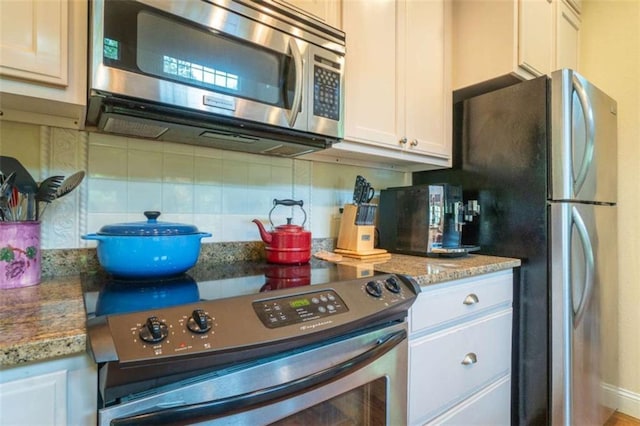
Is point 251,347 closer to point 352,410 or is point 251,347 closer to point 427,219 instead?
point 352,410

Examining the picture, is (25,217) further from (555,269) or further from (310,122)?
(555,269)

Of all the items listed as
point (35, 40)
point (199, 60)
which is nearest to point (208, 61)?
point (199, 60)

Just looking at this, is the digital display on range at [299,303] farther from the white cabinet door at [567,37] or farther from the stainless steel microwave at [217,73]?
the white cabinet door at [567,37]

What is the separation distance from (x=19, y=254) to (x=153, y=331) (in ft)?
1.88

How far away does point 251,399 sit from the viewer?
675 mm

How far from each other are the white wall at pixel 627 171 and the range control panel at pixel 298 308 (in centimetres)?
204

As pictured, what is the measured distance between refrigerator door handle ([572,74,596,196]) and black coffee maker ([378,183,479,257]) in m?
0.42

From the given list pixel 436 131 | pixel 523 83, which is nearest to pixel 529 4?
pixel 523 83

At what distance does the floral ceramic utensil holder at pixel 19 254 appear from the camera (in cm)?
84

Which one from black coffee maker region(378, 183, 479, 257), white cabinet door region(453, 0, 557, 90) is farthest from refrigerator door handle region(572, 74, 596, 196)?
black coffee maker region(378, 183, 479, 257)

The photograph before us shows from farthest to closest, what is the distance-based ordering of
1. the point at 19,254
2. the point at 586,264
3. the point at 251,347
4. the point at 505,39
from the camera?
the point at 505,39 → the point at 586,264 → the point at 19,254 → the point at 251,347

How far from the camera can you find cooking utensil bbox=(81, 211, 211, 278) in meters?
0.90

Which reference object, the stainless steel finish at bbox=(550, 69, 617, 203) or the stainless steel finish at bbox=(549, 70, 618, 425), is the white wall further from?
the stainless steel finish at bbox=(550, 69, 617, 203)

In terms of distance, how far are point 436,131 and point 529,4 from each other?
75cm
